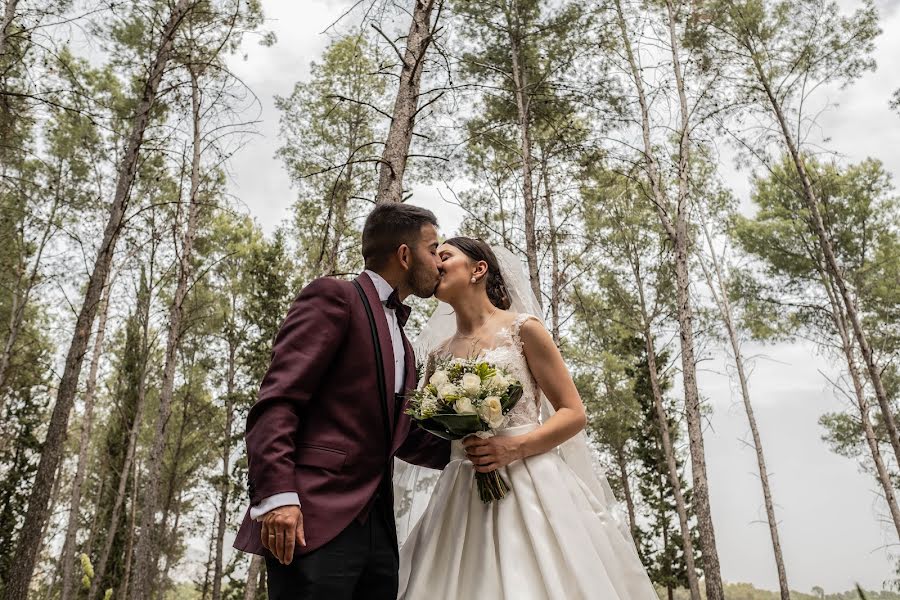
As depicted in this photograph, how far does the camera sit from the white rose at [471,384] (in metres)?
1.90

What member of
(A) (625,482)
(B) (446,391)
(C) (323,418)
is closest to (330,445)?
(C) (323,418)

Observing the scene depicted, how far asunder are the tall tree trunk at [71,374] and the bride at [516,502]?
433 cm

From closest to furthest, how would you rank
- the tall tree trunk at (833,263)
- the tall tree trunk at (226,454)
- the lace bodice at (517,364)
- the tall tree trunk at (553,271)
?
1. the lace bodice at (517,364)
2. the tall tree trunk at (833,263)
3. the tall tree trunk at (553,271)
4. the tall tree trunk at (226,454)

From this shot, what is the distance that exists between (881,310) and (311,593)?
15.7 meters

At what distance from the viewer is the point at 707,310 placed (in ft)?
52.2

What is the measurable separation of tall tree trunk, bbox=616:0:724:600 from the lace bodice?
261 inches

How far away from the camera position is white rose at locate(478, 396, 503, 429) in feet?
6.23

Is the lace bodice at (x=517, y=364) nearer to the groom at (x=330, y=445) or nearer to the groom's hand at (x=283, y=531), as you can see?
the groom at (x=330, y=445)

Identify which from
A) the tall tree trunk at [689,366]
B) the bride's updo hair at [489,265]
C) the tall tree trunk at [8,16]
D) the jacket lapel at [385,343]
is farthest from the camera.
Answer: the tall tree trunk at [689,366]

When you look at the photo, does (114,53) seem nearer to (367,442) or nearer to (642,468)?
(367,442)

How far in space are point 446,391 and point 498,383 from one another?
0.21 metres

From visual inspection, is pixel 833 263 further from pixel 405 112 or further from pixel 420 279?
pixel 420 279

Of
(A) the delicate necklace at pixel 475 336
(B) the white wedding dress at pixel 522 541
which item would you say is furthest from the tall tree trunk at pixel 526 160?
(B) the white wedding dress at pixel 522 541

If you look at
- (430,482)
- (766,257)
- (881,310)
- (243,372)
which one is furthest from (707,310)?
(430,482)
